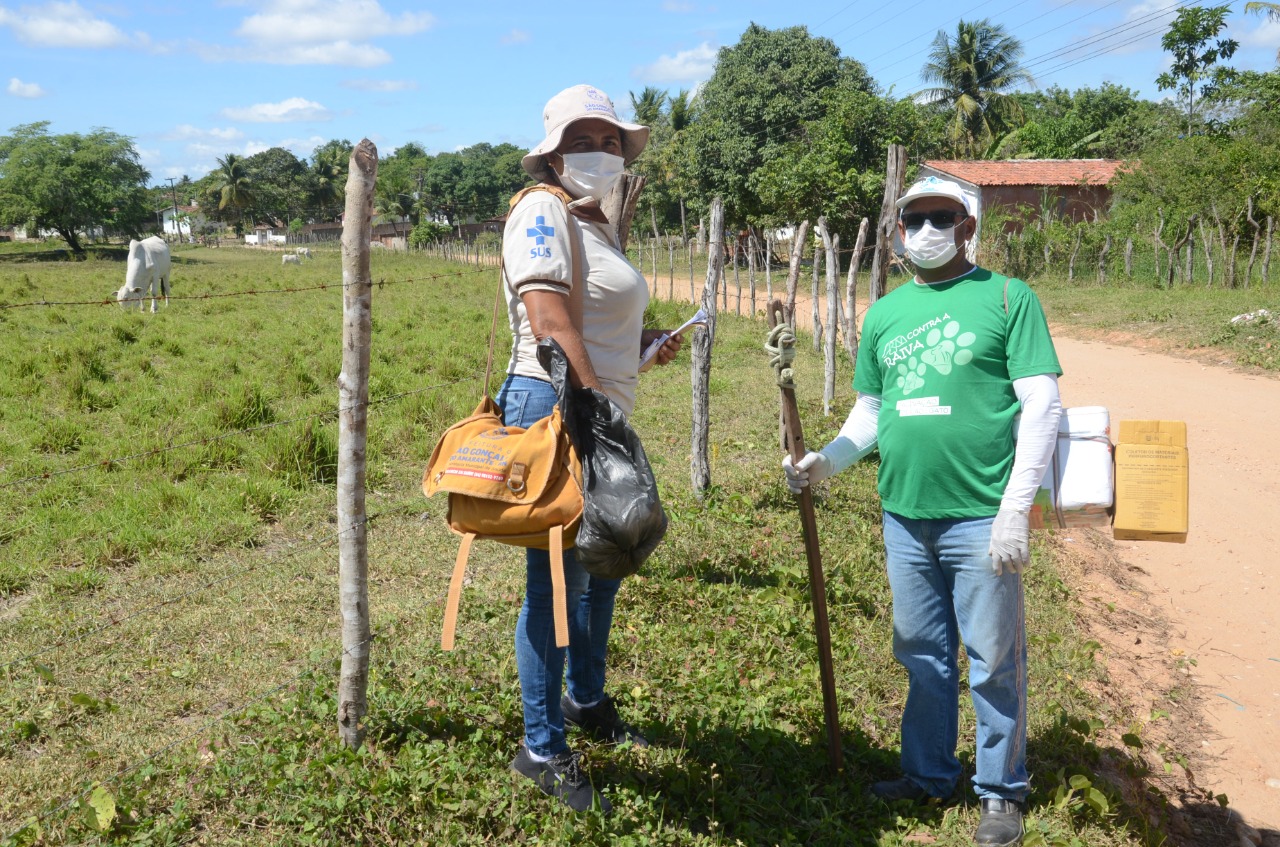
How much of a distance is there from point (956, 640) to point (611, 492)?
1.29 m

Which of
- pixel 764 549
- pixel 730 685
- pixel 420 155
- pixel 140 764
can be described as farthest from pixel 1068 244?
pixel 420 155

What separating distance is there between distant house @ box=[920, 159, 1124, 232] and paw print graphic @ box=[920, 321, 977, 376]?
79.4ft

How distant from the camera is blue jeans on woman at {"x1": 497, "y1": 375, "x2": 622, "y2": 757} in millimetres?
2449

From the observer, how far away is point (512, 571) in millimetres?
4719

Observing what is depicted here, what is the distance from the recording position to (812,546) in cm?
295

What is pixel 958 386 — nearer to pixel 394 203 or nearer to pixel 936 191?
pixel 936 191

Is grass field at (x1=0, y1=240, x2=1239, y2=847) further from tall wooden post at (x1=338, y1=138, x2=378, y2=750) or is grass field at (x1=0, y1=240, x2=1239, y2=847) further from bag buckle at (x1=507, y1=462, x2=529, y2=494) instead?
bag buckle at (x1=507, y1=462, x2=529, y2=494)

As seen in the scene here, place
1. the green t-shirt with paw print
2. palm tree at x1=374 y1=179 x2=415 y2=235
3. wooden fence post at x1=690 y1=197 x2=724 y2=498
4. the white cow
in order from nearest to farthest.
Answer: the green t-shirt with paw print < wooden fence post at x1=690 y1=197 x2=724 y2=498 < the white cow < palm tree at x1=374 y1=179 x2=415 y2=235

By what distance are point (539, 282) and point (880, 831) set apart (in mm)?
Answer: 2018

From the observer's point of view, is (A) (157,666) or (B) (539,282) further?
(A) (157,666)

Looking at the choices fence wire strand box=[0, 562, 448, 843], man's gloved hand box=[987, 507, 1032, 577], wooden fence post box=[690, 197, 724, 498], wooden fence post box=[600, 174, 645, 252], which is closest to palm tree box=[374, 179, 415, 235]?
wooden fence post box=[690, 197, 724, 498]

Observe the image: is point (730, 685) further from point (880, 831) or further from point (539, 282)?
point (539, 282)

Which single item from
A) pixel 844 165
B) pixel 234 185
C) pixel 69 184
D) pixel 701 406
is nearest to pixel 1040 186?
pixel 844 165

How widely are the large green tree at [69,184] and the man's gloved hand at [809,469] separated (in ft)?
137
